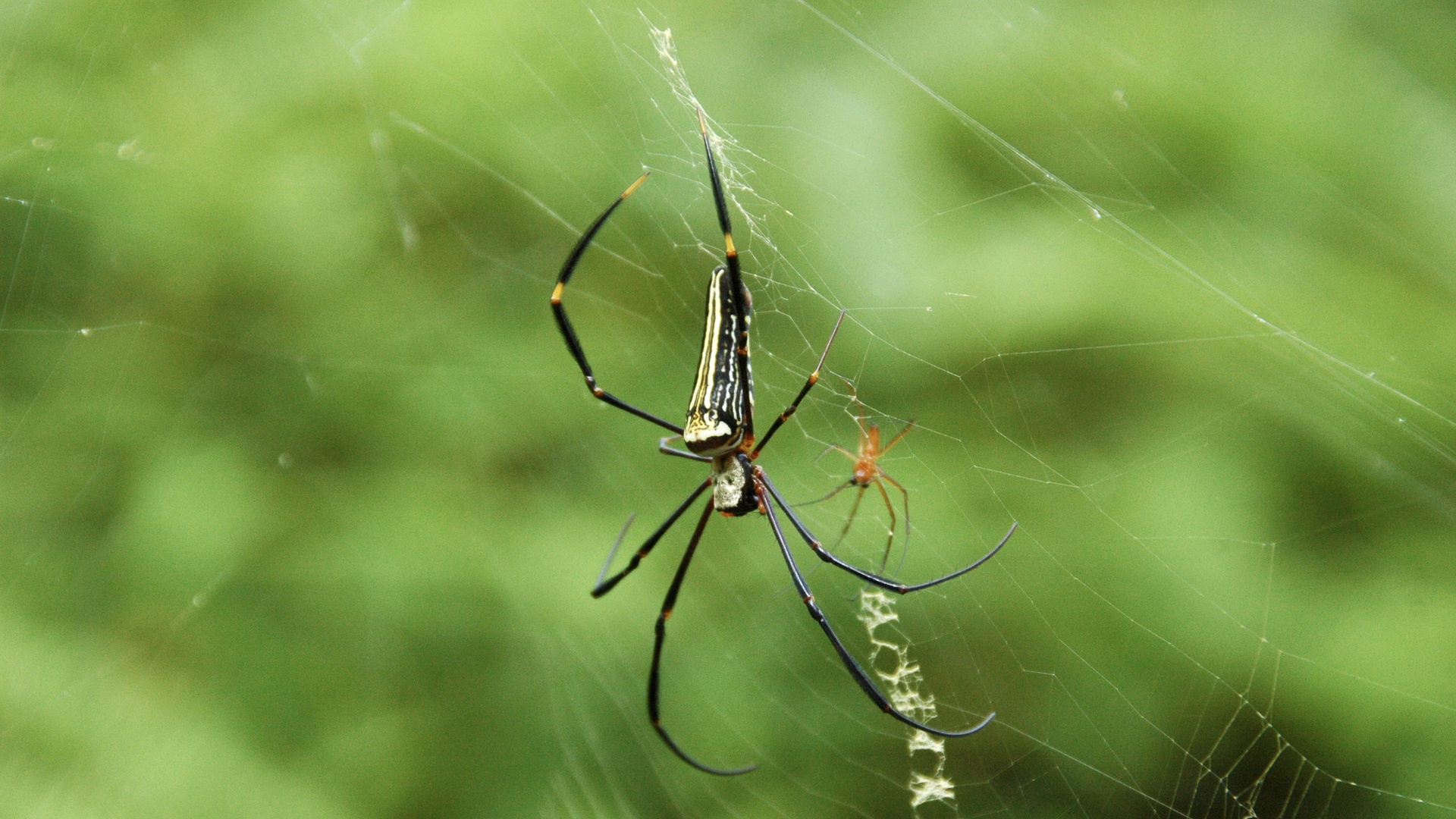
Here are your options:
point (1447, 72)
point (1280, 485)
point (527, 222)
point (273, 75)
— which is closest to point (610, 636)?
point (527, 222)

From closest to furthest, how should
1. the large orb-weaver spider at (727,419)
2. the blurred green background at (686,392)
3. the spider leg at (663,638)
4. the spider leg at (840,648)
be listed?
the large orb-weaver spider at (727,419), the spider leg at (840,648), the blurred green background at (686,392), the spider leg at (663,638)

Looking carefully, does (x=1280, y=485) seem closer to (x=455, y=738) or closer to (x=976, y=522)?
(x=976, y=522)

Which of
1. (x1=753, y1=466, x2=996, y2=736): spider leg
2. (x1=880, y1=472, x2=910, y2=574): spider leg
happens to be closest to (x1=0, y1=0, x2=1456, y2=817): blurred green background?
(x1=880, y1=472, x2=910, y2=574): spider leg

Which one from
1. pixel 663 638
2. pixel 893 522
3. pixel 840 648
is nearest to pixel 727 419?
pixel 840 648

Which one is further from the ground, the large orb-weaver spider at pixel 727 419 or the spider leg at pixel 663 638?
the large orb-weaver spider at pixel 727 419

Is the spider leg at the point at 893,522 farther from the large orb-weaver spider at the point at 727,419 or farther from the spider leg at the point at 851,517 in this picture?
the large orb-weaver spider at the point at 727,419

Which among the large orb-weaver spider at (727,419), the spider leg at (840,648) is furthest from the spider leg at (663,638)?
the spider leg at (840,648)

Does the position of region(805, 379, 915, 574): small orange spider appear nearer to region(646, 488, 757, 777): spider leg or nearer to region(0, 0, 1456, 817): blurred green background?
region(0, 0, 1456, 817): blurred green background
